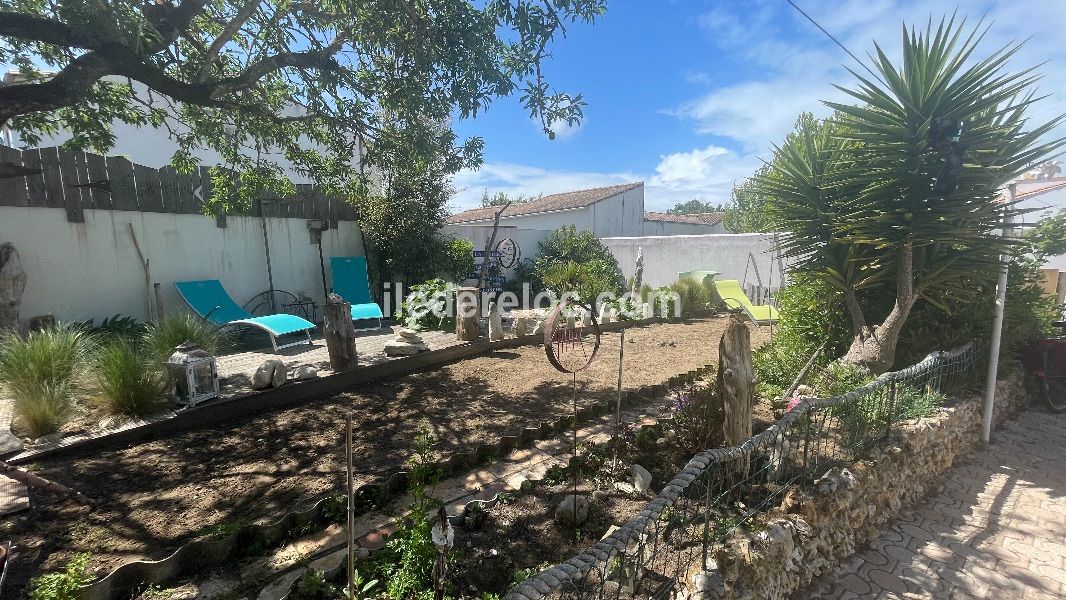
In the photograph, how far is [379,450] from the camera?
11.0 ft

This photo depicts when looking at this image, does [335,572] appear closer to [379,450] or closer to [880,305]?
[379,450]

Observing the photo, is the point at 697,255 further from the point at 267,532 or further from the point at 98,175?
the point at 98,175

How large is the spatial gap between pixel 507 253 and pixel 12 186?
9.12 m

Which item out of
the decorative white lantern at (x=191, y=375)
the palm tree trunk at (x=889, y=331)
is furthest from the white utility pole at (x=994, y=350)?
the decorative white lantern at (x=191, y=375)

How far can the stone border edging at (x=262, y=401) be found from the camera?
3.22 m

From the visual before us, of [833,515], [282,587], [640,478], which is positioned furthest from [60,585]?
[833,515]

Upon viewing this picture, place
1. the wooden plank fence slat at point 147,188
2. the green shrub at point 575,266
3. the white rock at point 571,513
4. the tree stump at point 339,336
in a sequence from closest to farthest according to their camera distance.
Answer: the white rock at point 571,513 < the tree stump at point 339,336 < the wooden plank fence slat at point 147,188 < the green shrub at point 575,266

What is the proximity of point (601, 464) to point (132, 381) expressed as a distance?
3.90m

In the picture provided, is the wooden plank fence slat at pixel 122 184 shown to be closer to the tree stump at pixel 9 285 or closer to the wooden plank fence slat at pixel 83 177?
the wooden plank fence slat at pixel 83 177

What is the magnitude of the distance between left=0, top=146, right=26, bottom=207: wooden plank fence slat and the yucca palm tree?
28.7 ft

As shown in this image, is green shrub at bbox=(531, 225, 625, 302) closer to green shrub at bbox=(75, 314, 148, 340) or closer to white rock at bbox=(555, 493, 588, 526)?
green shrub at bbox=(75, 314, 148, 340)

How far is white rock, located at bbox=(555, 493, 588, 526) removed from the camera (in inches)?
95.7

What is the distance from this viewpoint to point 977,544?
9.26ft

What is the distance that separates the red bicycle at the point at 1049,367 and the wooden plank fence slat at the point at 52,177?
11.9 m
